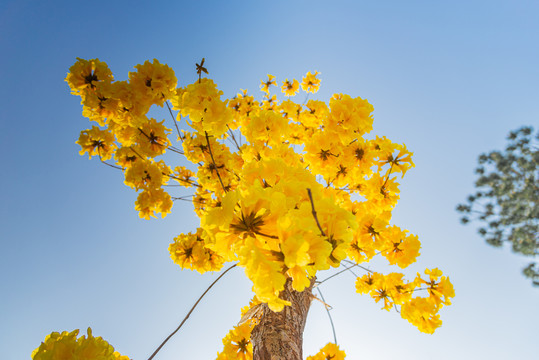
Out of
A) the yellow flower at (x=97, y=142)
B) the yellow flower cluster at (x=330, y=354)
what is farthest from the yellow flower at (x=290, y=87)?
the yellow flower cluster at (x=330, y=354)

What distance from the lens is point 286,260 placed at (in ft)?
2.50

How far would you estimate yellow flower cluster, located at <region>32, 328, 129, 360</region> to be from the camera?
33.4 inches

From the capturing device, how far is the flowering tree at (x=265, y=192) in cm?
85

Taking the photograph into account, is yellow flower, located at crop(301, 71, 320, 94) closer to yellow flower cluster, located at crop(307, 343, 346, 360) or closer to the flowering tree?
the flowering tree

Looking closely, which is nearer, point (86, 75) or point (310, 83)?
point (86, 75)

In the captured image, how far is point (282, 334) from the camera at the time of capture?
1833mm

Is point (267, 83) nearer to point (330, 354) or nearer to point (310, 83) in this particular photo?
point (310, 83)

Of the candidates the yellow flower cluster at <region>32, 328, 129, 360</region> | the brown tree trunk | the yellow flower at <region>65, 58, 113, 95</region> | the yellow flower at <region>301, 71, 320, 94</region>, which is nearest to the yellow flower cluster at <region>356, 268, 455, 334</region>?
the brown tree trunk

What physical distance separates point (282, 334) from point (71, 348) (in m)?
1.35

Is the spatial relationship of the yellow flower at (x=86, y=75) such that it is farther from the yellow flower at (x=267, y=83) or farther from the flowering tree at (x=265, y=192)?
the yellow flower at (x=267, y=83)

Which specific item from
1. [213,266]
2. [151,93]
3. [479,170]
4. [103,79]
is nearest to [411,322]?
[213,266]

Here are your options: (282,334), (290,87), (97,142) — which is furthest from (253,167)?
(290,87)

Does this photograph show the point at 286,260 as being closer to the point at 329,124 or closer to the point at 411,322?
the point at 329,124

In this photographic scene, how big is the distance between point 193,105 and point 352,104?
57.7 inches
